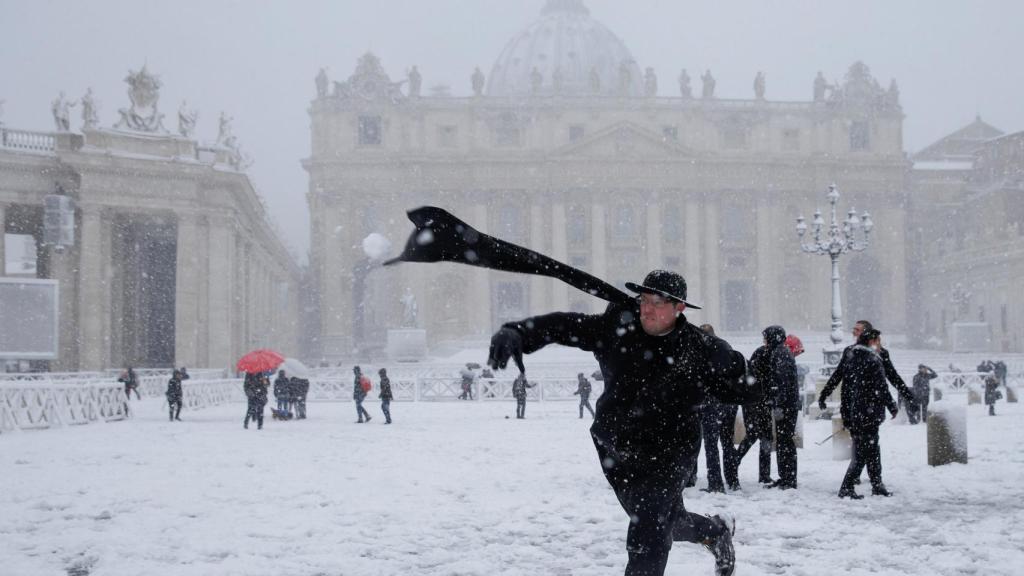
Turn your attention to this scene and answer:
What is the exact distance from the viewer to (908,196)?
7144 centimetres

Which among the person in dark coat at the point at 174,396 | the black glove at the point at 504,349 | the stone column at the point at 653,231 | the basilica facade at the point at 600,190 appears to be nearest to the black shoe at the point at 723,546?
the black glove at the point at 504,349

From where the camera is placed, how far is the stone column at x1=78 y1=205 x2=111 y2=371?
114ft

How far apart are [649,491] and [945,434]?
25.0 ft

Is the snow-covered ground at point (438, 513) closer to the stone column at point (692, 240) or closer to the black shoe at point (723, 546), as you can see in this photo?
the black shoe at point (723, 546)

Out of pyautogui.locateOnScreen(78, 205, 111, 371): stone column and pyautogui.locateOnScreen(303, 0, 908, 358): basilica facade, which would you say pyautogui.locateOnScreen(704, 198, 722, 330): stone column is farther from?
pyautogui.locateOnScreen(78, 205, 111, 371): stone column

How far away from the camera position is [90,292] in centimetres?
3500

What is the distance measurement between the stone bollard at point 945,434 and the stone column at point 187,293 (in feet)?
98.2

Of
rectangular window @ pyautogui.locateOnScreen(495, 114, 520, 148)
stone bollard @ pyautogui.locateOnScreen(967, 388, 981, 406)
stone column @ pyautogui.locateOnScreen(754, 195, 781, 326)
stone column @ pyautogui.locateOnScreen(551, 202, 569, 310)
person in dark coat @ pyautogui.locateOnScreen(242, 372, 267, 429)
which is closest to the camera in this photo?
person in dark coat @ pyautogui.locateOnScreen(242, 372, 267, 429)

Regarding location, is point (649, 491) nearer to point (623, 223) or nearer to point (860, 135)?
point (623, 223)

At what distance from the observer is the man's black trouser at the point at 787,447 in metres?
9.13

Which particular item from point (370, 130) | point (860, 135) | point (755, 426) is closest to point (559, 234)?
point (370, 130)

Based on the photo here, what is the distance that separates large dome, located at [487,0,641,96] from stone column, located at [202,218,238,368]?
50.6 meters

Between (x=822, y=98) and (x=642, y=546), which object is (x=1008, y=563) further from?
(x=822, y=98)

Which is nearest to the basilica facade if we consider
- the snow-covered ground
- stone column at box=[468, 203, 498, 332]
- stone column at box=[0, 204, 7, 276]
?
stone column at box=[468, 203, 498, 332]
